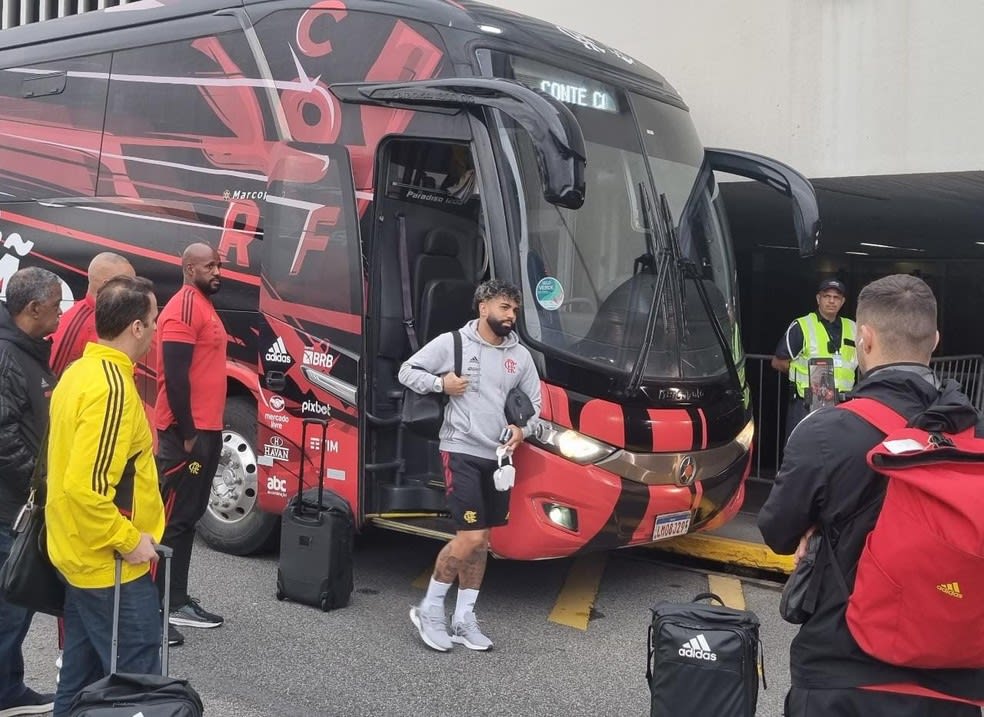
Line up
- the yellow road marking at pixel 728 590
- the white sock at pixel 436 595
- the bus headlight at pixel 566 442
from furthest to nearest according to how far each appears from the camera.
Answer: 1. the yellow road marking at pixel 728 590
2. the bus headlight at pixel 566 442
3. the white sock at pixel 436 595

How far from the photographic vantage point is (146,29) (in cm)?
749

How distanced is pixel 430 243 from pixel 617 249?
45.1 inches

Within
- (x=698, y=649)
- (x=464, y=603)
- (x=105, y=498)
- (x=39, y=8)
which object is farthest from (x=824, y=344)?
(x=39, y=8)

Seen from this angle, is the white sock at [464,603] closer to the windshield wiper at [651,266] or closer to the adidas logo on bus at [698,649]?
the windshield wiper at [651,266]

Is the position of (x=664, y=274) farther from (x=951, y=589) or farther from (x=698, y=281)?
(x=951, y=589)

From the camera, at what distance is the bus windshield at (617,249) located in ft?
19.0

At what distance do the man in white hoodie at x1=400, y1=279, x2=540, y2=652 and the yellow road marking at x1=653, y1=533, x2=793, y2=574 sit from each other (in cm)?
225

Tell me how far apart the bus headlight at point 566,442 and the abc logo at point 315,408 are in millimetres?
1408

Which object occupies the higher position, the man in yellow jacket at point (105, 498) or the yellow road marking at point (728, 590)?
the man in yellow jacket at point (105, 498)

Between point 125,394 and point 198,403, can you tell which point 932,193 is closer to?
point 198,403

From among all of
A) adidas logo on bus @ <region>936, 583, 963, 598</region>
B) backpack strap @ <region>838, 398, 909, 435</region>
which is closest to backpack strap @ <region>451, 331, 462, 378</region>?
backpack strap @ <region>838, 398, 909, 435</region>

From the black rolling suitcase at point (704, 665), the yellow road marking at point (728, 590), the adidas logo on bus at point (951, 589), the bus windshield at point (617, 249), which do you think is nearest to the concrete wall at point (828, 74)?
the bus windshield at point (617, 249)

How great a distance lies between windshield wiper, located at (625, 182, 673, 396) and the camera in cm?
584

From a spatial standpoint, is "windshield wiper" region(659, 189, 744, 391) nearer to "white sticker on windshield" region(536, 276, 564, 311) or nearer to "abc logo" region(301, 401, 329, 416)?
"white sticker on windshield" region(536, 276, 564, 311)
